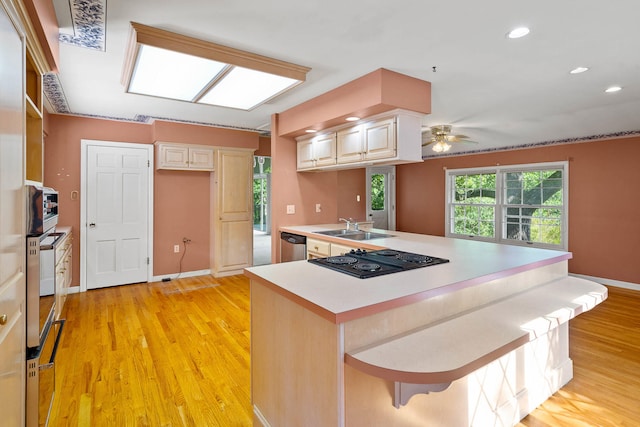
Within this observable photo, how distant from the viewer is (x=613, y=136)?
515cm

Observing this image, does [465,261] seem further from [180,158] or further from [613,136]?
[613,136]

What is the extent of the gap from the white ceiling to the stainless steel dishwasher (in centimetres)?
155

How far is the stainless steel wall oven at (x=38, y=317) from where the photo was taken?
154cm

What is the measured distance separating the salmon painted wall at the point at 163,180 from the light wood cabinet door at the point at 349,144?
2.29m

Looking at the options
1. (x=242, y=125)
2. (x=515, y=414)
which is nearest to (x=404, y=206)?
(x=242, y=125)

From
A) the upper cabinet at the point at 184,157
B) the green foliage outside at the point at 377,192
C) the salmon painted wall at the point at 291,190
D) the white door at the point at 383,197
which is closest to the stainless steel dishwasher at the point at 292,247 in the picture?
the salmon painted wall at the point at 291,190

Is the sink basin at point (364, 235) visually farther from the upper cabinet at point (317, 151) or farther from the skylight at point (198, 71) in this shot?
the skylight at point (198, 71)

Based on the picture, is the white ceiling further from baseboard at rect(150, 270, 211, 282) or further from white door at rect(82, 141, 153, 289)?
baseboard at rect(150, 270, 211, 282)

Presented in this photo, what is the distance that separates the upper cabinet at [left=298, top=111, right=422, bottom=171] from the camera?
3053 mm

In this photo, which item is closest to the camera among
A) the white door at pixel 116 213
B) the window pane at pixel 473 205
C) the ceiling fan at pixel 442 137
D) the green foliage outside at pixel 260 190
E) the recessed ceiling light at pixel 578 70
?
the recessed ceiling light at pixel 578 70

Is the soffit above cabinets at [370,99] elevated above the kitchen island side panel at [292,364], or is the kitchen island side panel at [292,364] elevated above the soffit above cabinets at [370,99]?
the soffit above cabinets at [370,99]

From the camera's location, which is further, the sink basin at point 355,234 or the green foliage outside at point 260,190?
the green foliage outside at point 260,190

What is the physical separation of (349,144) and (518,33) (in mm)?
1746

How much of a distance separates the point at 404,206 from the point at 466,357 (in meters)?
7.14
